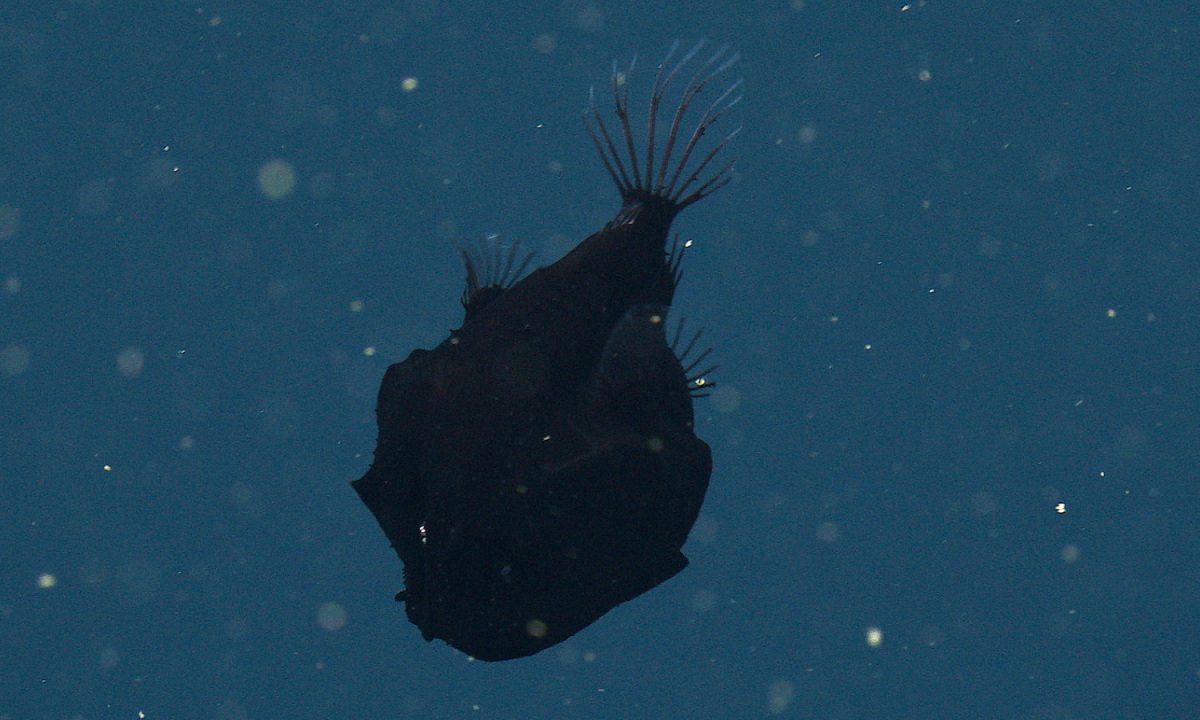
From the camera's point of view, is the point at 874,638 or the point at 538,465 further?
the point at 874,638

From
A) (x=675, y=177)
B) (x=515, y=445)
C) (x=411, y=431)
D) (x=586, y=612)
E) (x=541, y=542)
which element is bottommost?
(x=586, y=612)

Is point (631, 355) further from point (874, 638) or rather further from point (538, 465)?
point (874, 638)

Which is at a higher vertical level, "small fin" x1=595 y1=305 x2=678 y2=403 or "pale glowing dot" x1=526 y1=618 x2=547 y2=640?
"small fin" x1=595 y1=305 x2=678 y2=403

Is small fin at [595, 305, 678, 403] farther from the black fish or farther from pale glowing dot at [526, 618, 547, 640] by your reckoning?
pale glowing dot at [526, 618, 547, 640]

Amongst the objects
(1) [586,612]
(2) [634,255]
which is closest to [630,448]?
(1) [586,612]

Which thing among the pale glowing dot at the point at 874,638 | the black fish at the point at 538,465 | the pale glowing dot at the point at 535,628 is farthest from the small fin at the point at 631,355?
the pale glowing dot at the point at 874,638

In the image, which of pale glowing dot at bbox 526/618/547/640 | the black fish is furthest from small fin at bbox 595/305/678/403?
pale glowing dot at bbox 526/618/547/640

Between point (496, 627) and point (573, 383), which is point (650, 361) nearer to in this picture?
point (573, 383)

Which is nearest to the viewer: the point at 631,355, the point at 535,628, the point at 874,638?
the point at 535,628

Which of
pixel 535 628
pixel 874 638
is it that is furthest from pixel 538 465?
pixel 874 638
